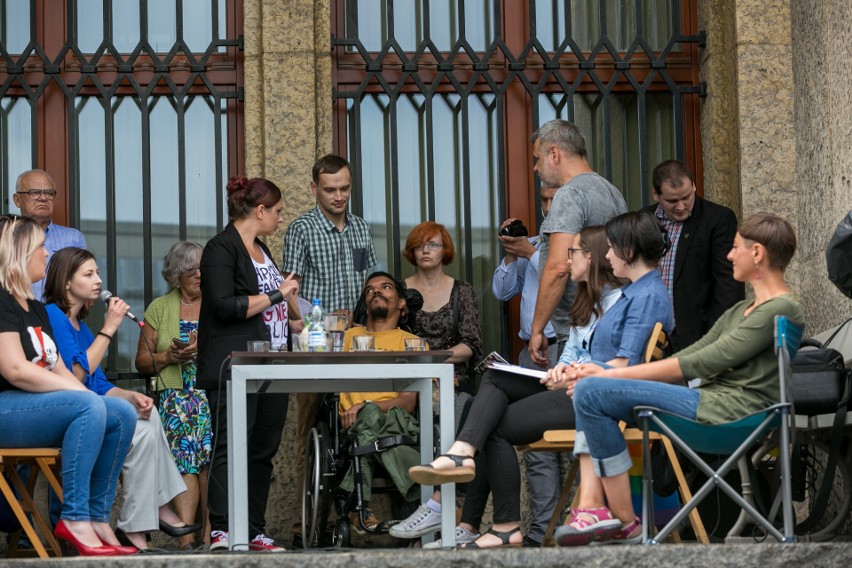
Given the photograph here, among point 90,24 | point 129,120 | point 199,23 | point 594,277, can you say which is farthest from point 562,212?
point 90,24

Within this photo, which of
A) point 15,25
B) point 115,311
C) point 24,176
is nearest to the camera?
point 115,311

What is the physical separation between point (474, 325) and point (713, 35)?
2.03 metres

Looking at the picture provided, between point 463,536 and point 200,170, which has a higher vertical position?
point 200,170

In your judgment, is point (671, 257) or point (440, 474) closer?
point (440, 474)

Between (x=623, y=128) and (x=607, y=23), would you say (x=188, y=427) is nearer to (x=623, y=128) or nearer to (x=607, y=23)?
(x=623, y=128)

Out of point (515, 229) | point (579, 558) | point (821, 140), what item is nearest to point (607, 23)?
point (515, 229)

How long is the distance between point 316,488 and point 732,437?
2.23 m

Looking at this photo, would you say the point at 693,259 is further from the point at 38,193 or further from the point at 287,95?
the point at 38,193

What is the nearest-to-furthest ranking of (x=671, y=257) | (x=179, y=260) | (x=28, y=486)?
(x=28, y=486)
(x=671, y=257)
(x=179, y=260)

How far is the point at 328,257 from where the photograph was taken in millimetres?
7309

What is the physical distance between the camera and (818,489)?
21.1 ft

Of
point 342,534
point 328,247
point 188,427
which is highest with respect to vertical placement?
point 328,247

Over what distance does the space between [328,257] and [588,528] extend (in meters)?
2.78

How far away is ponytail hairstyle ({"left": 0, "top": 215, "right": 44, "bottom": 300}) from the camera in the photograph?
5.64m
